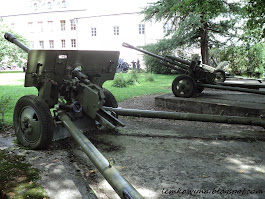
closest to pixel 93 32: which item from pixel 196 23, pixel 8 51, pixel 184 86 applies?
pixel 8 51

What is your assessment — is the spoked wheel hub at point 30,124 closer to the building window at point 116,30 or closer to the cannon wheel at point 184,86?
the cannon wheel at point 184,86

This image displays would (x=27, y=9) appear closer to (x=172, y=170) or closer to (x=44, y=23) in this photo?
(x=44, y=23)

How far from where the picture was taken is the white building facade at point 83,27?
32.8 m

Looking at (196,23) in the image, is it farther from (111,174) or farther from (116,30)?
(116,30)

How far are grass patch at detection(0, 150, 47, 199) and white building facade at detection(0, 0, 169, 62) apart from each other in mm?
28239

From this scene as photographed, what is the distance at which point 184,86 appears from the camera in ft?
23.5

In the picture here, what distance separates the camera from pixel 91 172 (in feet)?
9.70

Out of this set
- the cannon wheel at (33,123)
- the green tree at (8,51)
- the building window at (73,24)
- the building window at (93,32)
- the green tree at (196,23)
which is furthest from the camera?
the building window at (73,24)

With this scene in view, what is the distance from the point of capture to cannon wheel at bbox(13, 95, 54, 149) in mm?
3457

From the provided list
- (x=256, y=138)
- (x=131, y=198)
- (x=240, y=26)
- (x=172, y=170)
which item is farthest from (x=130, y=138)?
(x=240, y=26)

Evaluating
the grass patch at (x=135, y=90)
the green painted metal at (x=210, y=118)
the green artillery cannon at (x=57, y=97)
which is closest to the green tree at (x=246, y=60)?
the grass patch at (x=135, y=90)

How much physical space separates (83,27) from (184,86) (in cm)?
3134

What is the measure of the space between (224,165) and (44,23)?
42384mm

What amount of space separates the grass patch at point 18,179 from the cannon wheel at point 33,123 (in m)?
0.32
